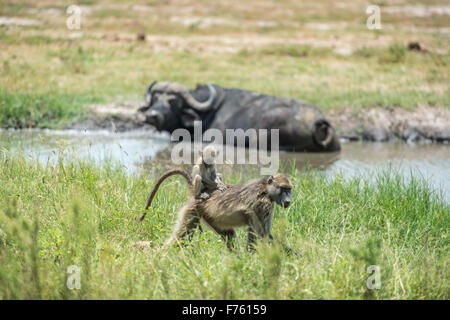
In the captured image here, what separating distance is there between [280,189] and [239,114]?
27.7 feet

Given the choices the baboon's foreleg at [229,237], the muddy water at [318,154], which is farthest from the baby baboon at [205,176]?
the muddy water at [318,154]

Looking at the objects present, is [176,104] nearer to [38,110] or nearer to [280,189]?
[38,110]

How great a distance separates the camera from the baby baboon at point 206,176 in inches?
184

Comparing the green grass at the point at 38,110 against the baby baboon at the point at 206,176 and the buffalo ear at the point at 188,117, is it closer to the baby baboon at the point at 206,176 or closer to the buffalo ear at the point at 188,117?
the buffalo ear at the point at 188,117

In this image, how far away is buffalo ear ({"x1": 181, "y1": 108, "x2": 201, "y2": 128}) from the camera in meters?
13.2

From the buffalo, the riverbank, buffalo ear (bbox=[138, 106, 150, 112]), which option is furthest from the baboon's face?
buffalo ear (bbox=[138, 106, 150, 112])

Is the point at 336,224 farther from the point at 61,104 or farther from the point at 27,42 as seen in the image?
the point at 27,42

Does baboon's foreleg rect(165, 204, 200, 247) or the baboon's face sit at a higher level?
the baboon's face

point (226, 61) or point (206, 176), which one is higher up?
point (226, 61)

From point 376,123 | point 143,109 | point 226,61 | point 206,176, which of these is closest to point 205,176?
point 206,176

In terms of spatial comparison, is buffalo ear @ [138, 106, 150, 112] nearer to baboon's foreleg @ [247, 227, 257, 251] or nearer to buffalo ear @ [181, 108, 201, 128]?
buffalo ear @ [181, 108, 201, 128]

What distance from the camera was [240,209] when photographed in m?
4.51

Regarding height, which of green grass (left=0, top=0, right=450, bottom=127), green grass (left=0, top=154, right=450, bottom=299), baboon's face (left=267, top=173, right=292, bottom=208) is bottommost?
green grass (left=0, top=154, right=450, bottom=299)

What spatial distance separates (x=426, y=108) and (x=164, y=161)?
7141 millimetres
